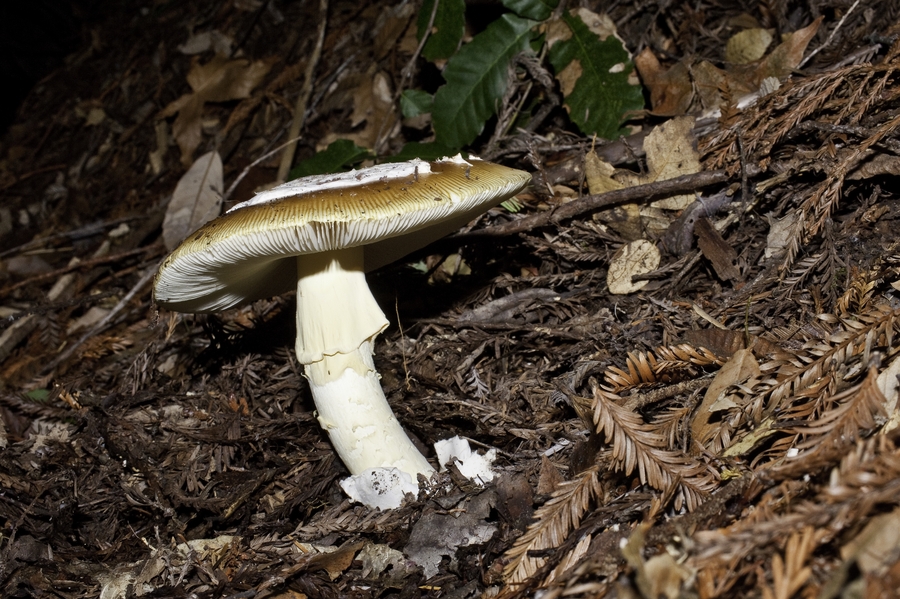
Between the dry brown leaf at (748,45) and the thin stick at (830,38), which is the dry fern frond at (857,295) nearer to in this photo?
the thin stick at (830,38)

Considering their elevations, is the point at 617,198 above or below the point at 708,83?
below

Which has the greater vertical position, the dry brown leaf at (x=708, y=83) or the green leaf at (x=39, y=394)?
the dry brown leaf at (x=708, y=83)

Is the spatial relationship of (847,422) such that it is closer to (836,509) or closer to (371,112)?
(836,509)

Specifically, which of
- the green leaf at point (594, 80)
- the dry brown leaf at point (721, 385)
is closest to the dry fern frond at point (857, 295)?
the dry brown leaf at point (721, 385)

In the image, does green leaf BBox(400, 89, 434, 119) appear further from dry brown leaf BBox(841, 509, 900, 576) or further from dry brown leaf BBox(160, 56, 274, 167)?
dry brown leaf BBox(841, 509, 900, 576)

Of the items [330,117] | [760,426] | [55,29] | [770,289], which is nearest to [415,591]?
[760,426]

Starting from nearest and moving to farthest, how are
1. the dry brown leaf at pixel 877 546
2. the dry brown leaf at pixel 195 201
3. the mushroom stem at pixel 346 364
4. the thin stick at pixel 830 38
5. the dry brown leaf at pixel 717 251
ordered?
the dry brown leaf at pixel 877 546, the mushroom stem at pixel 346 364, the dry brown leaf at pixel 717 251, the thin stick at pixel 830 38, the dry brown leaf at pixel 195 201

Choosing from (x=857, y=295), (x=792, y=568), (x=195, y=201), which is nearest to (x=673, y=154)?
(x=857, y=295)
